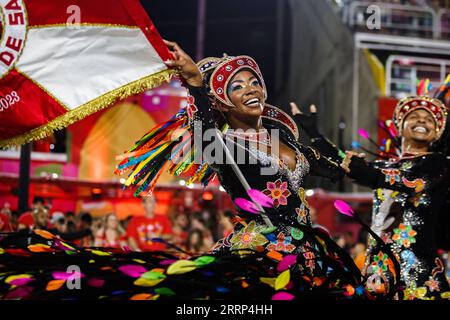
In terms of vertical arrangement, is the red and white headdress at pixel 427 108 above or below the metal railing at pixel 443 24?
below

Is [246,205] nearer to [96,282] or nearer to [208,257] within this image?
A: [208,257]

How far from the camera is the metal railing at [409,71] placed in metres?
16.8

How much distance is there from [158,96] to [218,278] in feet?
33.6

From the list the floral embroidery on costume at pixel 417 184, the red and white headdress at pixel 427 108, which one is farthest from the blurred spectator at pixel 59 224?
the floral embroidery on costume at pixel 417 184

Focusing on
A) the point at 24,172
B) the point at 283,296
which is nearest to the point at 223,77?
the point at 283,296

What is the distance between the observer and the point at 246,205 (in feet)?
12.0

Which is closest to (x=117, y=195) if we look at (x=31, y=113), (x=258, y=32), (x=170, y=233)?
(x=170, y=233)

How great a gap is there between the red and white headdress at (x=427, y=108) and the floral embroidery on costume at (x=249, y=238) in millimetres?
2059

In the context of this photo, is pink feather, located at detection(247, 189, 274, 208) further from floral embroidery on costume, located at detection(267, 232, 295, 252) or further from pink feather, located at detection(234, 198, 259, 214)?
floral embroidery on costume, located at detection(267, 232, 295, 252)

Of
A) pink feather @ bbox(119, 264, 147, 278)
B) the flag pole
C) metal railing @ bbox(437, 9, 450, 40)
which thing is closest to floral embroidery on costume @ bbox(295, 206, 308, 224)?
pink feather @ bbox(119, 264, 147, 278)

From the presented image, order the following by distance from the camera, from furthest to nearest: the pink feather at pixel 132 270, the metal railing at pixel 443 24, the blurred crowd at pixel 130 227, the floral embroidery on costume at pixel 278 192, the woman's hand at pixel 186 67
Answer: the metal railing at pixel 443 24, the blurred crowd at pixel 130 227, the floral embroidery on costume at pixel 278 192, the woman's hand at pixel 186 67, the pink feather at pixel 132 270

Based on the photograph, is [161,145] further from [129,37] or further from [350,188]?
[350,188]

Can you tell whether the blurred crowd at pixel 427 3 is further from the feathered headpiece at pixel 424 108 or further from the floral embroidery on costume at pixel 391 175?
the floral embroidery on costume at pixel 391 175

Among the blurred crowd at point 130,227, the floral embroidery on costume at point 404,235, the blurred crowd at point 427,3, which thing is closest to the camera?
the floral embroidery on costume at point 404,235
